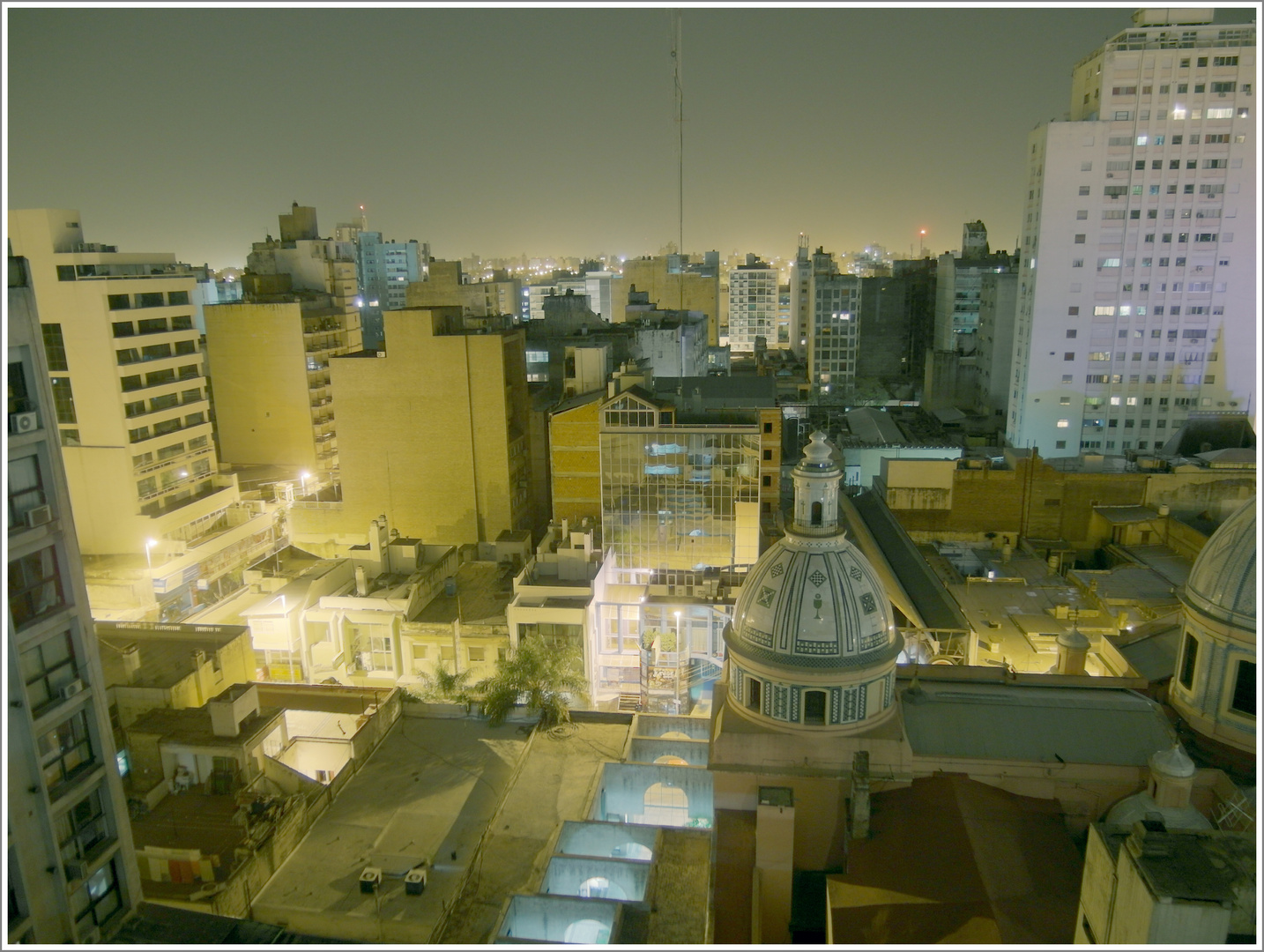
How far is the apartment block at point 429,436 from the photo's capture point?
41.7 m

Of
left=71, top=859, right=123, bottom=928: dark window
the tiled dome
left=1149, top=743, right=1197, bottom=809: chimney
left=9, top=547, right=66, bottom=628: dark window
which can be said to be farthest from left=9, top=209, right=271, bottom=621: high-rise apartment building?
left=1149, top=743, right=1197, bottom=809: chimney

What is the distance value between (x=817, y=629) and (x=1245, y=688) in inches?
351

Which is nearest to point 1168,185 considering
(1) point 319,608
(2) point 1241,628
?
(2) point 1241,628

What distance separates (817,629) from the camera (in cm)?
1795

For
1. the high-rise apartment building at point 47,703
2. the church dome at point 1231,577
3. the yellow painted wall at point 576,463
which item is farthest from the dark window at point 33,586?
the yellow painted wall at point 576,463

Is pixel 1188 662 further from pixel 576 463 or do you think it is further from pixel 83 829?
pixel 576 463

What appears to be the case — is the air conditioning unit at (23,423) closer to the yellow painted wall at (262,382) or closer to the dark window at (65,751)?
the dark window at (65,751)

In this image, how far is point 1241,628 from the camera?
57.0 feet

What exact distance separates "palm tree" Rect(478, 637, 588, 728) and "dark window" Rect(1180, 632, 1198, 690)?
14.9 metres

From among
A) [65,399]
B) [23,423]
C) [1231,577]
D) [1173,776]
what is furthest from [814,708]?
[65,399]

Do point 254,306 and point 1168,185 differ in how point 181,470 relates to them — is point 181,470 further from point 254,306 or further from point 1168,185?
point 1168,185

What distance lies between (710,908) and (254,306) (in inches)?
1703

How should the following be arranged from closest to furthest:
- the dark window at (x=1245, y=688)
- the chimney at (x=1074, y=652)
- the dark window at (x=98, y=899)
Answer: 1. the dark window at (x=98, y=899)
2. the dark window at (x=1245, y=688)
3. the chimney at (x=1074, y=652)

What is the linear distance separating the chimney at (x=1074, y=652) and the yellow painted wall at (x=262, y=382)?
41181 mm
